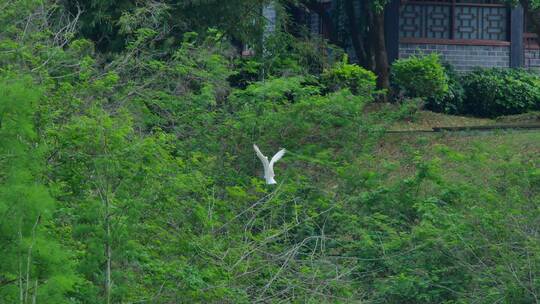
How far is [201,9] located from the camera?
686 inches

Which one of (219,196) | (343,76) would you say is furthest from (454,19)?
(219,196)

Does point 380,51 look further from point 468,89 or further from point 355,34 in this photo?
point 468,89

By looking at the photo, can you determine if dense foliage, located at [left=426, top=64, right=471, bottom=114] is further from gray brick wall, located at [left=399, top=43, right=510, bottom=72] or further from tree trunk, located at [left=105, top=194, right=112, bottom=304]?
tree trunk, located at [left=105, top=194, right=112, bottom=304]

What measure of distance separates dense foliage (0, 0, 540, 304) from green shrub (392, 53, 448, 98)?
546 cm

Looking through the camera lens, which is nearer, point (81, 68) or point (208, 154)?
point (81, 68)

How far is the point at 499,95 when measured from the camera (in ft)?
72.6

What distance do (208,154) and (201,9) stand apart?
184 inches

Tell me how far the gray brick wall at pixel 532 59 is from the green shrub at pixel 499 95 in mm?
2275

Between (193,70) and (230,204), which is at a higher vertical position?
(193,70)

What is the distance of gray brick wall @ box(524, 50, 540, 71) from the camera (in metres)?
25.0

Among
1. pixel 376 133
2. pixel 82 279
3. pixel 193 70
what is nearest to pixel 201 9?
pixel 193 70

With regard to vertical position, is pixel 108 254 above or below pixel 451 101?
above

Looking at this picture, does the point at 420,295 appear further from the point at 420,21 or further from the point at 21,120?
the point at 420,21

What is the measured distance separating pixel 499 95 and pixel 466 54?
2165 mm
